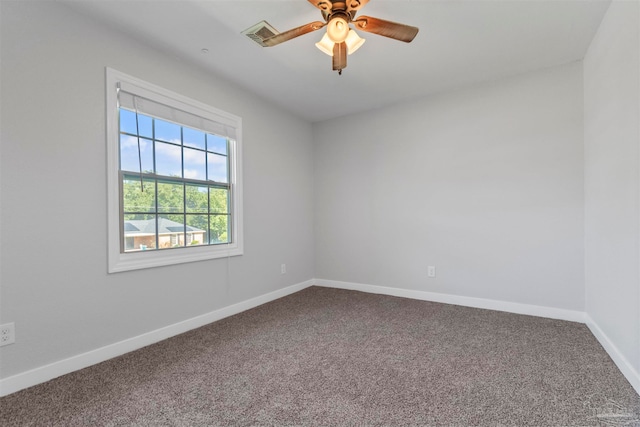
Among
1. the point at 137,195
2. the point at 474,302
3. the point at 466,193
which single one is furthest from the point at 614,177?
the point at 137,195

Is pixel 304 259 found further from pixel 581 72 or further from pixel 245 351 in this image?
pixel 581 72

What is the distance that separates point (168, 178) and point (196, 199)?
0.34 metres

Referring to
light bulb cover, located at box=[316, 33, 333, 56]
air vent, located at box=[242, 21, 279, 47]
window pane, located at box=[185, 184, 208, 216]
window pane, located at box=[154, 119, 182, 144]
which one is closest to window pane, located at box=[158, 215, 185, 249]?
window pane, located at box=[185, 184, 208, 216]

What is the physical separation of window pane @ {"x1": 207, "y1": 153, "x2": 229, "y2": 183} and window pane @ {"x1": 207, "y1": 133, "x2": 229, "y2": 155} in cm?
5

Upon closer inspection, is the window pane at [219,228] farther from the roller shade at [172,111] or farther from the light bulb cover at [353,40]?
the light bulb cover at [353,40]

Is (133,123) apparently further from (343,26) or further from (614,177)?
(614,177)

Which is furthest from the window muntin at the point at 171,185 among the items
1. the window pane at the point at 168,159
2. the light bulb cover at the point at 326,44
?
the light bulb cover at the point at 326,44

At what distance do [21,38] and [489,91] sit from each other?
3.81 metres

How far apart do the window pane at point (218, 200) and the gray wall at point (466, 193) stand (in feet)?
5.16

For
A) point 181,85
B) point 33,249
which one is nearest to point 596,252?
point 181,85

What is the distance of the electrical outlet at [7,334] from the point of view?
1.70 metres

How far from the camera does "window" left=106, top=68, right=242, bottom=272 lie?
7.38 feet

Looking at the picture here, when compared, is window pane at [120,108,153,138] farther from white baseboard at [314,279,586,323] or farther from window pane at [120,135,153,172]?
white baseboard at [314,279,586,323]

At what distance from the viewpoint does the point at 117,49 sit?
2232 mm
